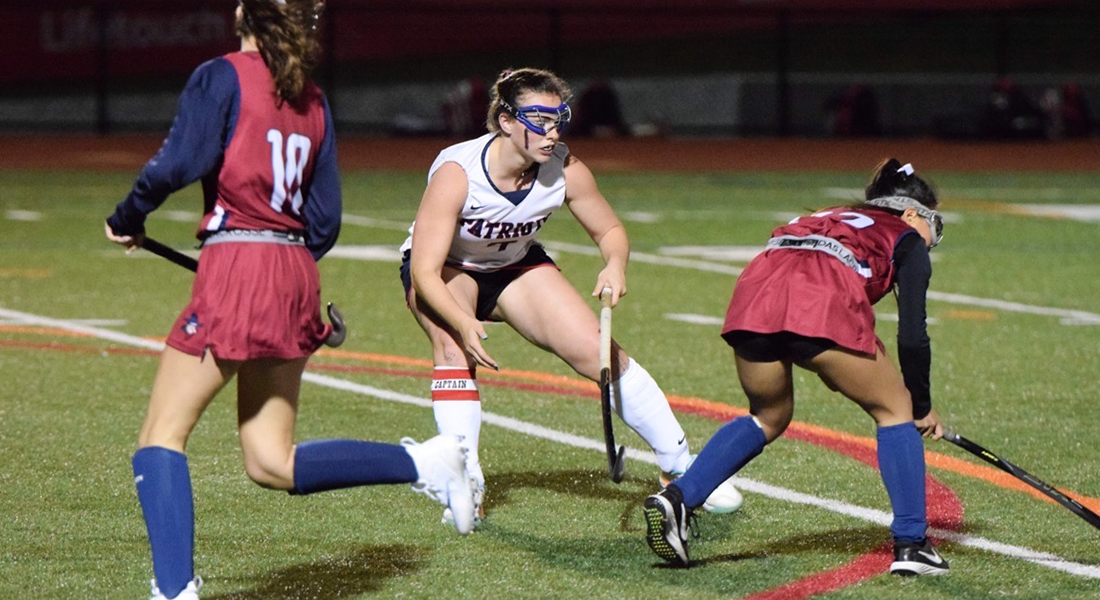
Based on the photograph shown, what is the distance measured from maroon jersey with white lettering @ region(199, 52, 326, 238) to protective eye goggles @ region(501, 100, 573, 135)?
1163mm

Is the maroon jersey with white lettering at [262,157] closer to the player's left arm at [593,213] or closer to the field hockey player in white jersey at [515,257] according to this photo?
the field hockey player in white jersey at [515,257]

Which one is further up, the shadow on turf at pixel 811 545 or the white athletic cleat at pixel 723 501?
the white athletic cleat at pixel 723 501

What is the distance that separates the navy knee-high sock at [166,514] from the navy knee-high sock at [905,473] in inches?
82.6

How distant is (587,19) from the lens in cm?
3083

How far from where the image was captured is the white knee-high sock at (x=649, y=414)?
593 cm

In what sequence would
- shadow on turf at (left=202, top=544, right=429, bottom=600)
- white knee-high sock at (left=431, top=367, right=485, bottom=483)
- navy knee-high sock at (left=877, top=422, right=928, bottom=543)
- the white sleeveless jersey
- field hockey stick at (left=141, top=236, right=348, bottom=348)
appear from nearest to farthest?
field hockey stick at (left=141, top=236, right=348, bottom=348) < shadow on turf at (left=202, top=544, right=429, bottom=600) < navy knee-high sock at (left=877, top=422, right=928, bottom=543) < the white sleeveless jersey < white knee-high sock at (left=431, top=367, right=485, bottom=483)

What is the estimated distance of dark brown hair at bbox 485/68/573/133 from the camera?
5.59m

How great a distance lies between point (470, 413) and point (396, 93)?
24.8 m

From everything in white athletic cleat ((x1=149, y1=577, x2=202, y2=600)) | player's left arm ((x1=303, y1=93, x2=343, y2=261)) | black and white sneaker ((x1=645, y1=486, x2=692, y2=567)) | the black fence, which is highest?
player's left arm ((x1=303, y1=93, x2=343, y2=261))

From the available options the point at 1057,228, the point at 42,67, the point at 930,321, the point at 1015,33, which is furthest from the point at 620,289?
the point at 1015,33

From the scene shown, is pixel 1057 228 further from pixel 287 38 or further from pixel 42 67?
pixel 42 67

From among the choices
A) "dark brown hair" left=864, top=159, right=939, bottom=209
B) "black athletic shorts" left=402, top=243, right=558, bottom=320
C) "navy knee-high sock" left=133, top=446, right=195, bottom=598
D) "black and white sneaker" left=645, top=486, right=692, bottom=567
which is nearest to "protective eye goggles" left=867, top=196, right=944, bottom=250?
"dark brown hair" left=864, top=159, right=939, bottom=209

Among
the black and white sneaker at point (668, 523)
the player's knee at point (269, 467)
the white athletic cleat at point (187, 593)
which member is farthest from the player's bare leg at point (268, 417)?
the black and white sneaker at point (668, 523)

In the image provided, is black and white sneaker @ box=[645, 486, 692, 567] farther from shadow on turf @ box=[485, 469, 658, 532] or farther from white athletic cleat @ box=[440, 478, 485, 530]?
shadow on turf @ box=[485, 469, 658, 532]
